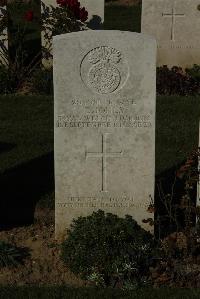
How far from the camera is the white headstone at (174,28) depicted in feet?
39.6

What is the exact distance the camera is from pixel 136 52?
6.12m

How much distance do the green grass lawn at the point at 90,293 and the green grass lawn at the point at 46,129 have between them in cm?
247

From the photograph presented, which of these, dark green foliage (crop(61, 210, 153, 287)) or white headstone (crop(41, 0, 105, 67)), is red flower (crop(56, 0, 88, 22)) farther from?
dark green foliage (crop(61, 210, 153, 287))

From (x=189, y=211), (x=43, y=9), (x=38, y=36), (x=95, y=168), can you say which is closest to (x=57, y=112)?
(x=95, y=168)

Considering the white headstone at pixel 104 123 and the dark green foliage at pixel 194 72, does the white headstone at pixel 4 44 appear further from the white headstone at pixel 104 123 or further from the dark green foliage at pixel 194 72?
the white headstone at pixel 104 123

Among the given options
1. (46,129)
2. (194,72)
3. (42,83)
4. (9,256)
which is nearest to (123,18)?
(194,72)

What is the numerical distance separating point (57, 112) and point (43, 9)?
20.8 feet

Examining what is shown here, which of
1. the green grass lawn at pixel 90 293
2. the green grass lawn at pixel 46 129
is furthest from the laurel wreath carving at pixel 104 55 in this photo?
the green grass lawn at pixel 46 129

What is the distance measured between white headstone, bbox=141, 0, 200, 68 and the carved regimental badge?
6076 millimetres

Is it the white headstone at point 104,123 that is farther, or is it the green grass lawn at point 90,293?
the white headstone at point 104,123

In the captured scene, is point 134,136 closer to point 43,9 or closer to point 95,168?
point 95,168

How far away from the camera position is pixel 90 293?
5.72 meters

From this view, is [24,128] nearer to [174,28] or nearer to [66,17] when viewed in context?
[66,17]

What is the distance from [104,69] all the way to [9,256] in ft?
6.01
